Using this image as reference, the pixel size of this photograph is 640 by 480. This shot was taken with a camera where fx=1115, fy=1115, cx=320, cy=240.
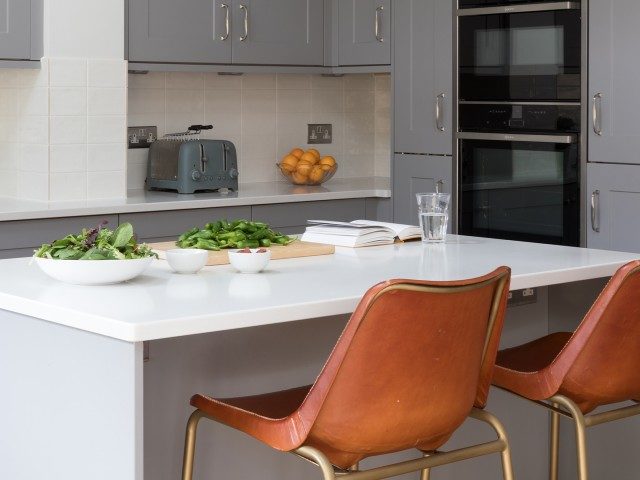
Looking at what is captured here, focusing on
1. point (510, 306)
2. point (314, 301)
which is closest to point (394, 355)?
point (314, 301)

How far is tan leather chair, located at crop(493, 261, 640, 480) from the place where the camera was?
2.27 metres

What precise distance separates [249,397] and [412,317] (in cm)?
52

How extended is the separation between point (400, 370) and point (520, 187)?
2665 millimetres

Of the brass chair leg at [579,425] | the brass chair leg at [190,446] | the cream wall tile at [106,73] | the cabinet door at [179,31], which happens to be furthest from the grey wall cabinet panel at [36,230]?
the brass chair leg at [579,425]

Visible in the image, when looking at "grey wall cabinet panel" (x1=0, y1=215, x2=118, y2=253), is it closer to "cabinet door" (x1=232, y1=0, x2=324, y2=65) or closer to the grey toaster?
the grey toaster

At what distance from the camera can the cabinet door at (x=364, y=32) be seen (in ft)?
16.1

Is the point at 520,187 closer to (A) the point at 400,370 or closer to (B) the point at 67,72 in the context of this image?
(B) the point at 67,72

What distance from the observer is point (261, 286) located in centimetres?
229

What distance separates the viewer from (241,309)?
79.0 inches

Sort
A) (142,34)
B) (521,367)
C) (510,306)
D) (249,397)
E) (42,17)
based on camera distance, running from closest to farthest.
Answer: (249,397) → (521,367) → (510,306) → (42,17) → (142,34)

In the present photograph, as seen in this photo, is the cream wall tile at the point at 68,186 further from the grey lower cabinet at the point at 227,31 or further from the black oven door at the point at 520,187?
the black oven door at the point at 520,187

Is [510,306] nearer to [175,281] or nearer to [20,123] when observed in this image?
[175,281]

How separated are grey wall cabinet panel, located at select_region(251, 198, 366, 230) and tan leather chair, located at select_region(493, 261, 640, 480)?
2224mm

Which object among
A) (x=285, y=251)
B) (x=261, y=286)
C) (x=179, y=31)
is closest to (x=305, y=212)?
(x=179, y=31)
